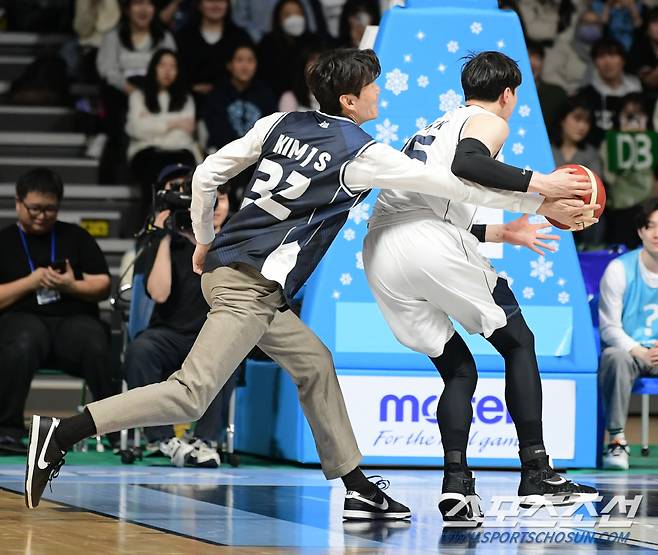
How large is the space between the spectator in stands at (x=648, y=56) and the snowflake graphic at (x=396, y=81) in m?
5.07

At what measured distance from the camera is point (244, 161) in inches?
181

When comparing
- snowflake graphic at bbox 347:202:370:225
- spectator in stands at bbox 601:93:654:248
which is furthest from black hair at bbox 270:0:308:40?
snowflake graphic at bbox 347:202:370:225

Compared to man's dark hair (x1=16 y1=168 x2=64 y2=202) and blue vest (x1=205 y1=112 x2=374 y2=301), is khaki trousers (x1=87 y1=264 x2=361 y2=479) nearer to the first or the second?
blue vest (x1=205 y1=112 x2=374 y2=301)

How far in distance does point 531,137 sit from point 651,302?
4.33 ft

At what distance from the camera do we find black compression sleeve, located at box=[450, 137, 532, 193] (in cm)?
443

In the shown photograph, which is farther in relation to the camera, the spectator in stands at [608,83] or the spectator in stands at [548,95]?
the spectator in stands at [608,83]

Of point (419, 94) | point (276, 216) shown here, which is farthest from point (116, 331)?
point (276, 216)

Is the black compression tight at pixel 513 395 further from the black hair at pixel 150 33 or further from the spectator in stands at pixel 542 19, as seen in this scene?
the spectator in stands at pixel 542 19

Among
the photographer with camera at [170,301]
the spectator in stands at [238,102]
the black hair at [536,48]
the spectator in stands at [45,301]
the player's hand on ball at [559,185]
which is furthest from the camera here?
the black hair at [536,48]

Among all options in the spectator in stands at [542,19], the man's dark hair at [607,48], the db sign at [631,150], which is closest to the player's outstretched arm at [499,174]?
the db sign at [631,150]

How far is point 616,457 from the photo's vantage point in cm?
673

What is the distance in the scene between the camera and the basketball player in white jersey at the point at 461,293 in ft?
15.0

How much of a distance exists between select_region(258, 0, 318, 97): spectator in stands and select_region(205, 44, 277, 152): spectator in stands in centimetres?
42

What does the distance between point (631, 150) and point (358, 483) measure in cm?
580
